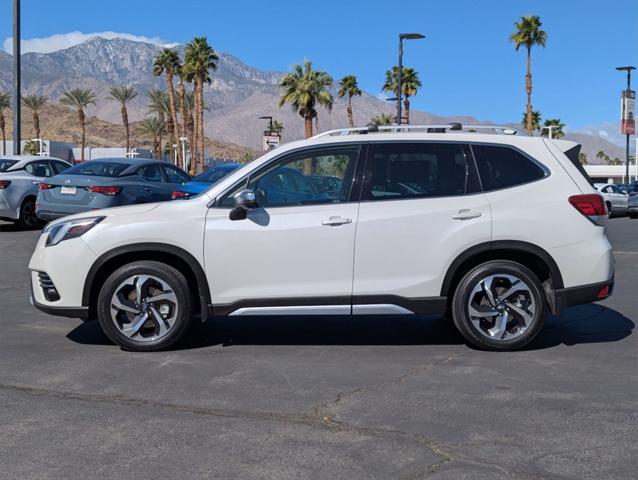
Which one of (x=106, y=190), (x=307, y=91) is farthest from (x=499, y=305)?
(x=307, y=91)

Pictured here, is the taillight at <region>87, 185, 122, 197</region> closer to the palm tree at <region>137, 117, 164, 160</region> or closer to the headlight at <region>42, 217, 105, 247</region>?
the headlight at <region>42, 217, 105, 247</region>

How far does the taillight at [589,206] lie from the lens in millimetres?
6824

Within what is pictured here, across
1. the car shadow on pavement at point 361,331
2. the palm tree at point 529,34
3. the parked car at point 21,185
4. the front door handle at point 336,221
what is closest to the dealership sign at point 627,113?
the palm tree at point 529,34

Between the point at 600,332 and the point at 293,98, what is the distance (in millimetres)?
43138

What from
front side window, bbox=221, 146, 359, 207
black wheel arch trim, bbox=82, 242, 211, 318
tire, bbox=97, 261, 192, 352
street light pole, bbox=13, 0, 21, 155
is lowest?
tire, bbox=97, 261, 192, 352

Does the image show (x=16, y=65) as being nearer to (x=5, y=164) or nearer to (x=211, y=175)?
(x=5, y=164)

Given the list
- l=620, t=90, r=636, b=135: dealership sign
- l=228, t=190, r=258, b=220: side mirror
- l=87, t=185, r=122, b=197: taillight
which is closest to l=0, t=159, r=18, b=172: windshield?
l=87, t=185, r=122, b=197: taillight

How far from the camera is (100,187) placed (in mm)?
14836

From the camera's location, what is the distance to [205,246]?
6707 mm

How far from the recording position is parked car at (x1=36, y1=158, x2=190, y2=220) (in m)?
14.8

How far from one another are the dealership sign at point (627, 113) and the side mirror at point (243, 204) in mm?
52015

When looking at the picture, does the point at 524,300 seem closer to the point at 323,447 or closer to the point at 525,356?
the point at 525,356

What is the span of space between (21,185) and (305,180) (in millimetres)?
12593

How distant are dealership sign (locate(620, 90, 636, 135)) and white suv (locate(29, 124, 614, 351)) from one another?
50924mm
